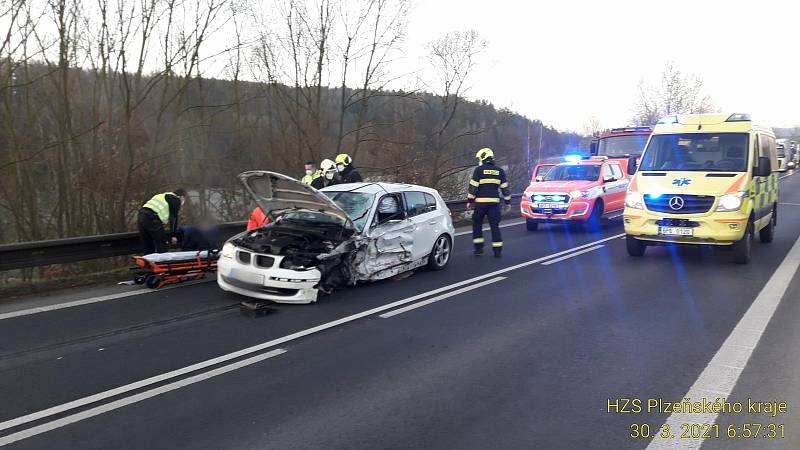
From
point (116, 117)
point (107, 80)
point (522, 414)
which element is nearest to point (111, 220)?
point (116, 117)

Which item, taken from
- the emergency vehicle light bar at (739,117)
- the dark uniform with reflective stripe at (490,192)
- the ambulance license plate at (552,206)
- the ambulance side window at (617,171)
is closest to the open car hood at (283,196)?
the dark uniform with reflective stripe at (490,192)

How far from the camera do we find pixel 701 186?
8875 millimetres

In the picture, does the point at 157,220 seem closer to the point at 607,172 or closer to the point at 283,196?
the point at 283,196

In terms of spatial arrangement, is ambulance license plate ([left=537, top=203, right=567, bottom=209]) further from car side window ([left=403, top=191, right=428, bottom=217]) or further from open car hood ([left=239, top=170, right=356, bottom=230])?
open car hood ([left=239, top=170, right=356, bottom=230])

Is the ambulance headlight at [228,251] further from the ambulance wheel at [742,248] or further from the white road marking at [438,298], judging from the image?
the ambulance wheel at [742,248]

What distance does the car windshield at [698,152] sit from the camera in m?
9.28

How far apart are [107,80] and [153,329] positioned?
31.7 feet

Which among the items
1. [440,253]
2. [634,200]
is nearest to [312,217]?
[440,253]

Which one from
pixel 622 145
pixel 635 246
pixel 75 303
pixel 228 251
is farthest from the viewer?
pixel 622 145

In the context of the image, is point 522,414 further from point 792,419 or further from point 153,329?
point 153,329

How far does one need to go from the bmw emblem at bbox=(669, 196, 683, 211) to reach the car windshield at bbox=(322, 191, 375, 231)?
506 centimetres

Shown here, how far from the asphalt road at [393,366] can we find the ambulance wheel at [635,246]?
6.44ft

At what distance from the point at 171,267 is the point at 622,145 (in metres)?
15.8

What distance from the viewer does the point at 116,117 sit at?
13.0 metres
